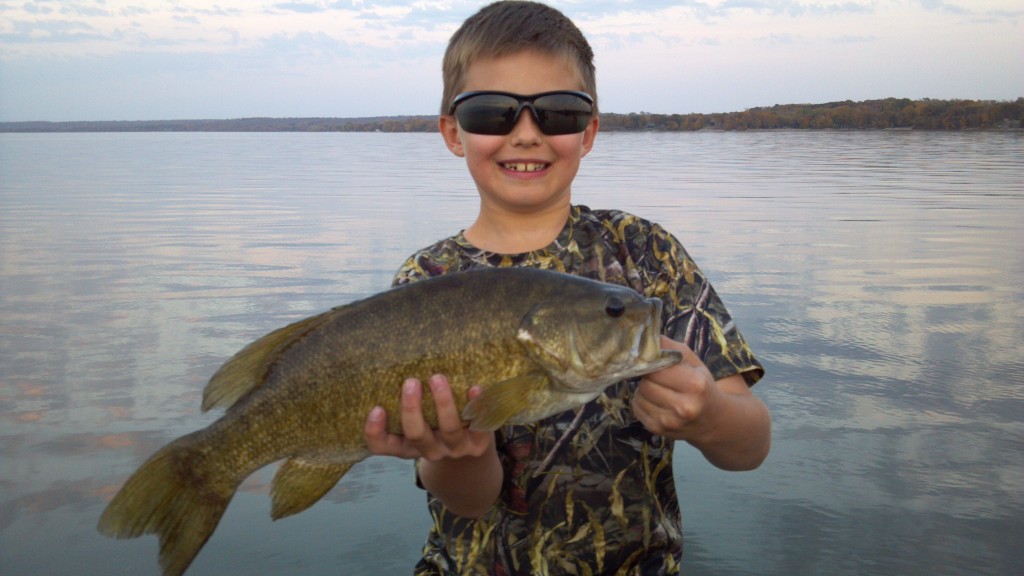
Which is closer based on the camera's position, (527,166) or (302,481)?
(302,481)

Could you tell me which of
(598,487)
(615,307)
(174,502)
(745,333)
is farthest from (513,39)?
(745,333)

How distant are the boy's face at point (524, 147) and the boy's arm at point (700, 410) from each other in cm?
100

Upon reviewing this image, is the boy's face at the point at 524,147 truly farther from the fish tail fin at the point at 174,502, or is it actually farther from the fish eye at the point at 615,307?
the fish tail fin at the point at 174,502

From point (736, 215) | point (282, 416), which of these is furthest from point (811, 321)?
point (736, 215)

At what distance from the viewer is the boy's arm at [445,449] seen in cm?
249

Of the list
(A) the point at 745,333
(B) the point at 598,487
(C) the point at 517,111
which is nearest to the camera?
(B) the point at 598,487

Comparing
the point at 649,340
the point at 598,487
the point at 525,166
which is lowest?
the point at 598,487

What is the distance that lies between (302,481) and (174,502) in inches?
15.1

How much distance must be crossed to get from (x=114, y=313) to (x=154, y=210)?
8218 mm

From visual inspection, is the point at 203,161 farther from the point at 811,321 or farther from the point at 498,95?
the point at 498,95

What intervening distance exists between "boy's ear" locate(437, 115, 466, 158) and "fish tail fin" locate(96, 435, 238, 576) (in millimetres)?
1703

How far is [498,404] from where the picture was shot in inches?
94.7

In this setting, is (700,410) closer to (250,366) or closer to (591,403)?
(591,403)

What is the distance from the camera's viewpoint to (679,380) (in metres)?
2.46
